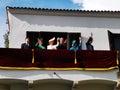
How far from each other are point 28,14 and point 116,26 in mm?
5088

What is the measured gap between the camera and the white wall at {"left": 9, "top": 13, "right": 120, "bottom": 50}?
76.5 feet

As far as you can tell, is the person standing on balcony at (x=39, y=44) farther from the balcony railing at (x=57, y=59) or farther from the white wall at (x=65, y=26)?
the white wall at (x=65, y=26)

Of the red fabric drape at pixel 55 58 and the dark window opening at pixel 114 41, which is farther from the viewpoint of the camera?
the dark window opening at pixel 114 41

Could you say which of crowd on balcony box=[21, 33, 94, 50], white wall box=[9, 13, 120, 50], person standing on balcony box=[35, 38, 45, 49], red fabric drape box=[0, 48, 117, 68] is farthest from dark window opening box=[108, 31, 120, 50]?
person standing on balcony box=[35, 38, 45, 49]

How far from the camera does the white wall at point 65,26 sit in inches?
918

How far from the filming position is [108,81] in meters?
20.6

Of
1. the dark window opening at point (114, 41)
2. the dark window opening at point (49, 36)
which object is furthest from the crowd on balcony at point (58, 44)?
the dark window opening at point (114, 41)

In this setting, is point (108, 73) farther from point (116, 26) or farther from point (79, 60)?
point (116, 26)

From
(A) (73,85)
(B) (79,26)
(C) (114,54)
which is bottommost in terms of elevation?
(A) (73,85)

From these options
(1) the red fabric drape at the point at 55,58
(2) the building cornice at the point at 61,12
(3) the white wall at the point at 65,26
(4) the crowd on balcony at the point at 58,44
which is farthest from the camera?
(2) the building cornice at the point at 61,12

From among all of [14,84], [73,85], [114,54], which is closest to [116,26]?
[114,54]

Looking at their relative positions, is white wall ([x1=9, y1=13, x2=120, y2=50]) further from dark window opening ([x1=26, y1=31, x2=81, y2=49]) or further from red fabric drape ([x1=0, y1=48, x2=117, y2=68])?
red fabric drape ([x1=0, y1=48, x2=117, y2=68])

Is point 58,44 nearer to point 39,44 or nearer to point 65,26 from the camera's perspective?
point 39,44

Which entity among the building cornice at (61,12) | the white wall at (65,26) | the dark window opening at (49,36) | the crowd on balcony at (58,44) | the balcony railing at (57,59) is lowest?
the balcony railing at (57,59)
